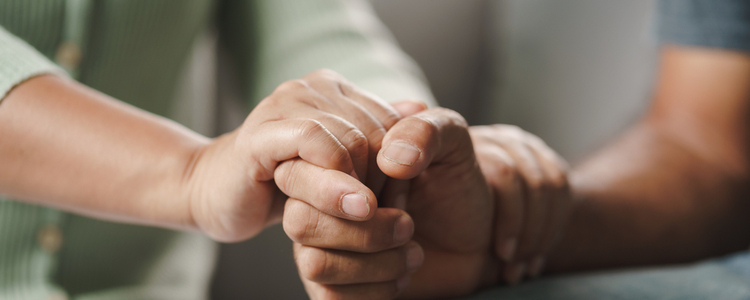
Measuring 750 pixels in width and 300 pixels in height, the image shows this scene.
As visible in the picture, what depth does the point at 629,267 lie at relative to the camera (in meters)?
0.53

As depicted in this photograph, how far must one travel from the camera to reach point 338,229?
287 millimetres

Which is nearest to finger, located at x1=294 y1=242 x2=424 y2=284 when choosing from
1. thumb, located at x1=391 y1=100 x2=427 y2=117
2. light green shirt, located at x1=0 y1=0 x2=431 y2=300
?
thumb, located at x1=391 y1=100 x2=427 y2=117

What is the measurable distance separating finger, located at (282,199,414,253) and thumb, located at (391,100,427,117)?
100 millimetres

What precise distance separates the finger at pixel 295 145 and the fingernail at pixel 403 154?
0.03 meters

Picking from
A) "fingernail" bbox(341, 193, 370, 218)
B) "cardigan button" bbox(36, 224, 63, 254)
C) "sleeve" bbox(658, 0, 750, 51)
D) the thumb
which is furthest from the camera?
"sleeve" bbox(658, 0, 750, 51)

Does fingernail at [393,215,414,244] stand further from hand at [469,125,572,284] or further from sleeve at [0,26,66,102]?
sleeve at [0,26,66,102]

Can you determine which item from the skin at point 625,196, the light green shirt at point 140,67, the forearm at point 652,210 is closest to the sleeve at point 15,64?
the light green shirt at point 140,67

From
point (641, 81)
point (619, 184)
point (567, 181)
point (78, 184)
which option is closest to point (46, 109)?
point (78, 184)

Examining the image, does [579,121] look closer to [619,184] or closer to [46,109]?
[619,184]

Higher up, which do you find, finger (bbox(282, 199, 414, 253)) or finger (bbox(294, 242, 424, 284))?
finger (bbox(282, 199, 414, 253))

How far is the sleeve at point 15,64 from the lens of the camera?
0.31 metres

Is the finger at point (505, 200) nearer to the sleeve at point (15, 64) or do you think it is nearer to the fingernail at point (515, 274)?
the fingernail at point (515, 274)

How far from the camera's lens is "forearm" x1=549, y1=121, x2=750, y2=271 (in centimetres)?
52

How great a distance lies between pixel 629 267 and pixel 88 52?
0.66 metres
